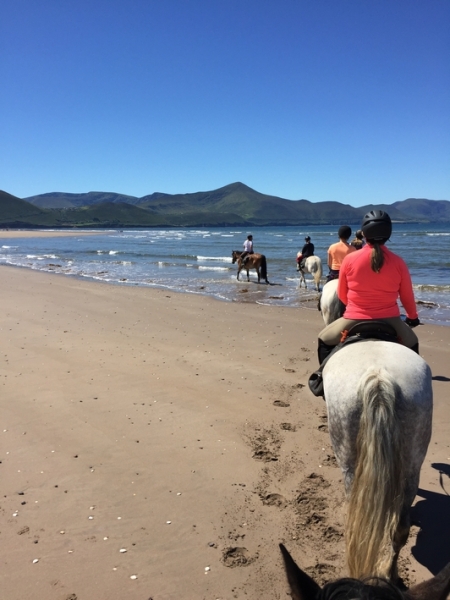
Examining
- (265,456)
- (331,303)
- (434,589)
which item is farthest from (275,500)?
(331,303)

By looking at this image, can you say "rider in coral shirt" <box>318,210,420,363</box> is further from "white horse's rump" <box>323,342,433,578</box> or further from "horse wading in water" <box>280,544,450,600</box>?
"horse wading in water" <box>280,544,450,600</box>

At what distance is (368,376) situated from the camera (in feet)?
9.68

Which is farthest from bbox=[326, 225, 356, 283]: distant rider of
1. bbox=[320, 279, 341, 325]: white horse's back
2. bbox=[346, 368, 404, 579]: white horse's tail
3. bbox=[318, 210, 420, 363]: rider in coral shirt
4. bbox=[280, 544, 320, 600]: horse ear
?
bbox=[280, 544, 320, 600]: horse ear

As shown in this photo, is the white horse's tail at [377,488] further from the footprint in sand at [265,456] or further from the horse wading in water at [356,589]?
the footprint in sand at [265,456]

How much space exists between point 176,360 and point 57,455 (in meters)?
3.51

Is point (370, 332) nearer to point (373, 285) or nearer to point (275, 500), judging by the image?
point (373, 285)

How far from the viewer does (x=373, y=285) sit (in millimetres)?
3736

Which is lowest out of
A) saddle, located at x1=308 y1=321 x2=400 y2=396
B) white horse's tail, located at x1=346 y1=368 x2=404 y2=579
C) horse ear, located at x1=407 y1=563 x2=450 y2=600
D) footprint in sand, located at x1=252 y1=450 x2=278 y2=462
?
footprint in sand, located at x1=252 y1=450 x2=278 y2=462

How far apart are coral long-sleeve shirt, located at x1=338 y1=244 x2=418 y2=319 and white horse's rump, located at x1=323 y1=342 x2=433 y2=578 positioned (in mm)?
653

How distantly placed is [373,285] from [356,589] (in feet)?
8.56

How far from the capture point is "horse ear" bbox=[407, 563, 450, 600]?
1491mm

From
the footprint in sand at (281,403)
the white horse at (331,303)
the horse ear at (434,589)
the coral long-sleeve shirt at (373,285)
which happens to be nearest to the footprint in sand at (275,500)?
the coral long-sleeve shirt at (373,285)

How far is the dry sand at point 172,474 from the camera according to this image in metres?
3.40

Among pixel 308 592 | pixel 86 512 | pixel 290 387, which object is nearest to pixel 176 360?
pixel 290 387
